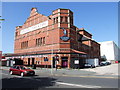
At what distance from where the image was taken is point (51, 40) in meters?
38.3

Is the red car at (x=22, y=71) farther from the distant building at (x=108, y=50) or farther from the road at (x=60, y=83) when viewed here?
the distant building at (x=108, y=50)

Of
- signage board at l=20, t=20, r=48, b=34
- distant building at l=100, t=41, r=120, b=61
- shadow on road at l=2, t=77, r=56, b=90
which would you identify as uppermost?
signage board at l=20, t=20, r=48, b=34

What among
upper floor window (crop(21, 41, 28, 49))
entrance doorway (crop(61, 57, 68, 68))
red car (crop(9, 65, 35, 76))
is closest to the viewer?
red car (crop(9, 65, 35, 76))

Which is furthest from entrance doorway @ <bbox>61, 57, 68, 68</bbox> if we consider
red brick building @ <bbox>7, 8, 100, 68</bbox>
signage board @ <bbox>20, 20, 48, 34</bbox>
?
signage board @ <bbox>20, 20, 48, 34</bbox>

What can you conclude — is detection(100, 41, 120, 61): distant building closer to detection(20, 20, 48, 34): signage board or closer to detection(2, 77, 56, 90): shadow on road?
detection(20, 20, 48, 34): signage board

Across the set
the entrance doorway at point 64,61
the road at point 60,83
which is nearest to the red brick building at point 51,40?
the entrance doorway at point 64,61

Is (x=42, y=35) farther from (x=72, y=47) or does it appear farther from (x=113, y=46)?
(x=113, y=46)

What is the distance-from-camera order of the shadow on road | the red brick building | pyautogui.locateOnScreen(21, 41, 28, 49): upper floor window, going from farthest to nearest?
pyautogui.locateOnScreen(21, 41, 28, 49): upper floor window < the red brick building < the shadow on road

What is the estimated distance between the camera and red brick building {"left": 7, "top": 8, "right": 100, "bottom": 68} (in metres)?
35.6

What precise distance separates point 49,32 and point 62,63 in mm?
10389

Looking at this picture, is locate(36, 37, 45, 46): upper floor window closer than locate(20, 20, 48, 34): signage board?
Yes

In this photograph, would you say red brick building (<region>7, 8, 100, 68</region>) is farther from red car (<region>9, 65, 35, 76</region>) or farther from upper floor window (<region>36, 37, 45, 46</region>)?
red car (<region>9, 65, 35, 76</region>)

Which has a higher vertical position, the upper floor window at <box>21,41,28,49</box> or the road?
the upper floor window at <box>21,41,28,49</box>

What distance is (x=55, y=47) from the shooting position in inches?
1446
